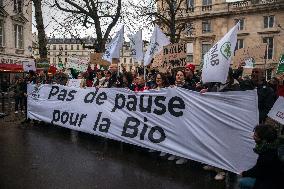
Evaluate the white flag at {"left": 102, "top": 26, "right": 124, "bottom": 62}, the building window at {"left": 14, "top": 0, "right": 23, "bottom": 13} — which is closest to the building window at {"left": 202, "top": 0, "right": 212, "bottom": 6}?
the building window at {"left": 14, "top": 0, "right": 23, "bottom": 13}

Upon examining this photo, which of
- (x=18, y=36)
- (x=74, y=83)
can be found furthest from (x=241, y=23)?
(x=74, y=83)

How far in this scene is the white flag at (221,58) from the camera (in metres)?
6.20

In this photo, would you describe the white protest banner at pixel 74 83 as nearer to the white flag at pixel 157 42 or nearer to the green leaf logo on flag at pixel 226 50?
the white flag at pixel 157 42

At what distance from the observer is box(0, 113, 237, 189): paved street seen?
6425 millimetres

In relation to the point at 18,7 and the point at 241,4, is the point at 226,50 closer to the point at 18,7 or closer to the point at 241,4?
the point at 18,7

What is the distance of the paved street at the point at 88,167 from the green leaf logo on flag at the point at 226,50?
6.70 feet

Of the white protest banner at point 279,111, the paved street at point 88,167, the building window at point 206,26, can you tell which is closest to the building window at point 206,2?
the building window at point 206,26

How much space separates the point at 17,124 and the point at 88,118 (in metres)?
4.55

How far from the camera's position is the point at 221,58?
636 cm

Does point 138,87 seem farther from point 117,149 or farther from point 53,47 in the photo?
point 53,47

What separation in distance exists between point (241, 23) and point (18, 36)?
28494 mm

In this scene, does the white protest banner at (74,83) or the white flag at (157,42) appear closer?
the white flag at (157,42)

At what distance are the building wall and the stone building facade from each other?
1828 centimetres

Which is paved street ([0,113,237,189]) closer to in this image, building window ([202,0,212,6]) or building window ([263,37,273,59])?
building window ([263,37,273,59])
